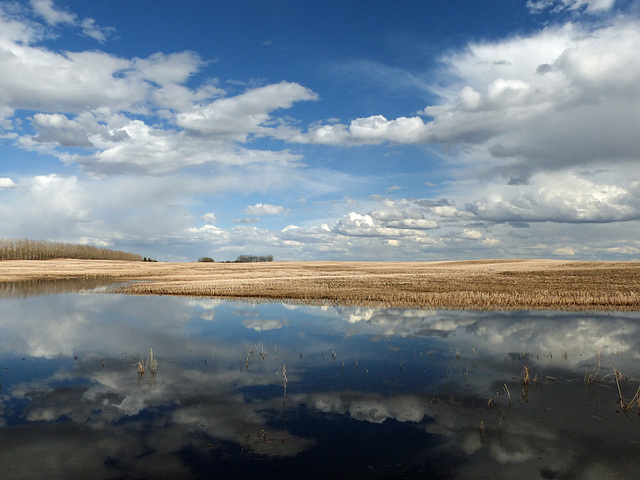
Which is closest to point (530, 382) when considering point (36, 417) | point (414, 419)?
point (414, 419)

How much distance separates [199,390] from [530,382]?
31.8ft

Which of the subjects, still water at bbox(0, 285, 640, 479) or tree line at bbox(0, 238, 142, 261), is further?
tree line at bbox(0, 238, 142, 261)

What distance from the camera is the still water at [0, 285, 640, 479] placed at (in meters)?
8.19

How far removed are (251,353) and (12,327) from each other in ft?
50.3

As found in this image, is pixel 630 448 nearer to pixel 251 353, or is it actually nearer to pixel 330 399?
pixel 330 399

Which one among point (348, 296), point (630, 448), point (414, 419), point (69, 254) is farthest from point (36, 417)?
point (69, 254)

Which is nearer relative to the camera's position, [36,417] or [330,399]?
[36,417]

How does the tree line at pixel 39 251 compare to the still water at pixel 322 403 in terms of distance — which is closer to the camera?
the still water at pixel 322 403

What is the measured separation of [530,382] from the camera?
42.6 feet

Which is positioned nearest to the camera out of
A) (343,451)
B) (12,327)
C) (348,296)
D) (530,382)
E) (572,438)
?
(343,451)

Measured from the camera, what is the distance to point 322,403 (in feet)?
37.2

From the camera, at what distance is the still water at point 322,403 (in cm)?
819

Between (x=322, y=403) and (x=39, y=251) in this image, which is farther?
(x=39, y=251)

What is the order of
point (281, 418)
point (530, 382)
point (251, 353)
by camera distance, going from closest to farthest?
point (281, 418) < point (530, 382) < point (251, 353)
